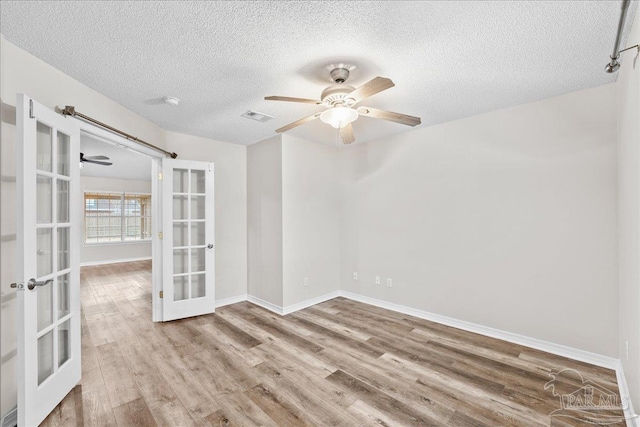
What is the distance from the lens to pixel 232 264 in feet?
14.5

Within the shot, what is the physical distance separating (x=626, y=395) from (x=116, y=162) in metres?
8.35

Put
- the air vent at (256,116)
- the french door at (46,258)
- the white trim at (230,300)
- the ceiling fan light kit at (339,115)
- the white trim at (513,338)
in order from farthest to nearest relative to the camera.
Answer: the white trim at (230,300) → the air vent at (256,116) → the white trim at (513,338) → the ceiling fan light kit at (339,115) → the french door at (46,258)

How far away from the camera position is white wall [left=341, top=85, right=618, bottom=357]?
2539 mm

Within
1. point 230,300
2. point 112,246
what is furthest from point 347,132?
point 112,246

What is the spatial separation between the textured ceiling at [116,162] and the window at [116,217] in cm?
71

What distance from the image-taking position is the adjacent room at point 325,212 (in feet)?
5.70

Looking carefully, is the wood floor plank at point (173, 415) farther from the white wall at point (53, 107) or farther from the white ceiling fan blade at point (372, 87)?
the white ceiling fan blade at point (372, 87)

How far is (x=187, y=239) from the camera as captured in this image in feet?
12.6

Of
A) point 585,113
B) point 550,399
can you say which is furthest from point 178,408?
point 585,113

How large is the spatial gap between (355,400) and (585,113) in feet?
10.8

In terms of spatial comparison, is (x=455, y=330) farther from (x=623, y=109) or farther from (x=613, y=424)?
(x=623, y=109)

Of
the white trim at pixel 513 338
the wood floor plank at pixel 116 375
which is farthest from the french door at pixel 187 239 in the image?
the white trim at pixel 513 338

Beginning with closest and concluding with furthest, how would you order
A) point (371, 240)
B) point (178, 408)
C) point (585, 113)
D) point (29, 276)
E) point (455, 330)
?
point (29, 276) < point (178, 408) < point (585, 113) < point (455, 330) < point (371, 240)

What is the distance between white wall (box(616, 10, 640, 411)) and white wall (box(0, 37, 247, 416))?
3.89 m
